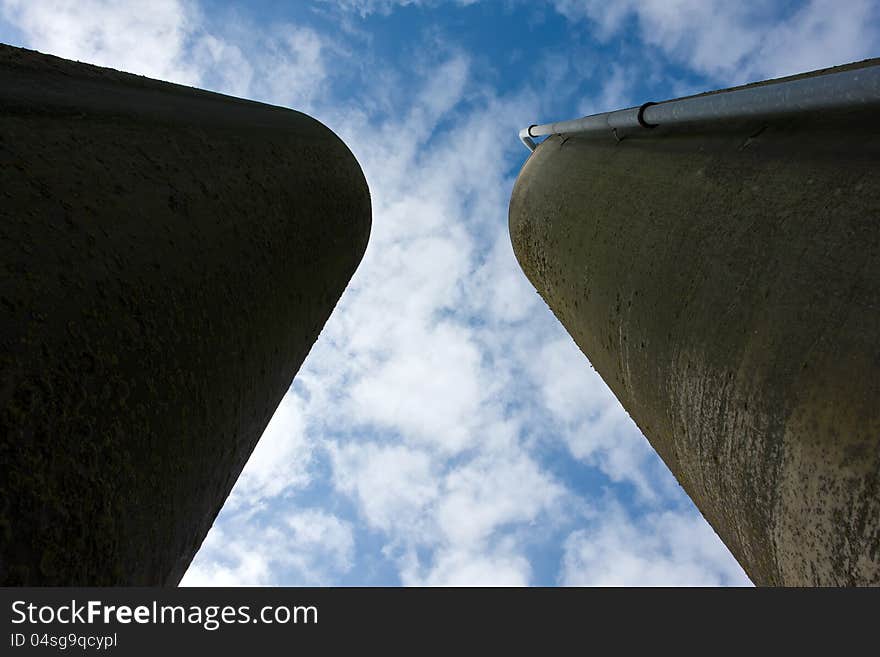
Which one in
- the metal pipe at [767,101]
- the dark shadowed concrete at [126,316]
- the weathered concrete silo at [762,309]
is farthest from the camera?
the metal pipe at [767,101]

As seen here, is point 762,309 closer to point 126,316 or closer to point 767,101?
point 767,101

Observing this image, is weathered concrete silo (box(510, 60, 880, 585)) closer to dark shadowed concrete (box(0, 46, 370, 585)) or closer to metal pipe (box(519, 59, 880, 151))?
metal pipe (box(519, 59, 880, 151))

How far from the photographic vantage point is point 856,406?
2.27 meters

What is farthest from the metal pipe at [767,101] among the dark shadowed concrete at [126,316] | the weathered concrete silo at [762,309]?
the dark shadowed concrete at [126,316]

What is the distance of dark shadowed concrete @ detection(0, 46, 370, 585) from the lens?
1.86 metres

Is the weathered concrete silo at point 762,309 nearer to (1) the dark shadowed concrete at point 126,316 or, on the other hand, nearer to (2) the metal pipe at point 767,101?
(2) the metal pipe at point 767,101

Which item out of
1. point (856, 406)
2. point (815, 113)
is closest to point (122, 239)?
point (856, 406)

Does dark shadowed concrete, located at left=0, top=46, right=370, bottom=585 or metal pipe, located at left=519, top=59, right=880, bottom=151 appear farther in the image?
metal pipe, located at left=519, top=59, right=880, bottom=151

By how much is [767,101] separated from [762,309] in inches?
52.3

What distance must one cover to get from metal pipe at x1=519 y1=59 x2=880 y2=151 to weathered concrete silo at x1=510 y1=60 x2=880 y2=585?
1 centimetres

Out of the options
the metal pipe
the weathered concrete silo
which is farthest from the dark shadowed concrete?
the metal pipe

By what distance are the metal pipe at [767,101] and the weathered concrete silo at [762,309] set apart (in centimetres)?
1

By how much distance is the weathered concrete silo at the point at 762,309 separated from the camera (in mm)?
2369

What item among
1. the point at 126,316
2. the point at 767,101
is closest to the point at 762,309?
the point at 767,101
